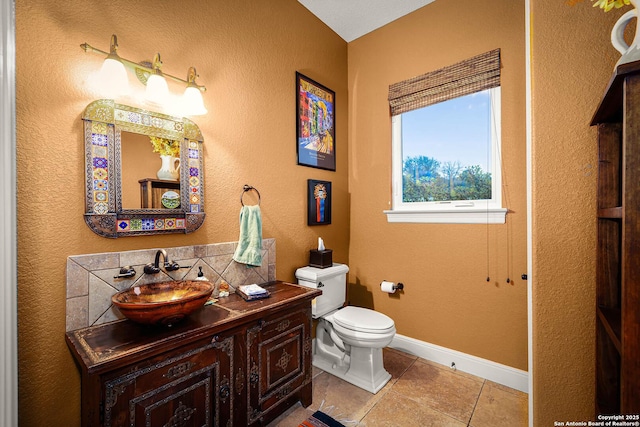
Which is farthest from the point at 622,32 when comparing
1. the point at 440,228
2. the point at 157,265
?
the point at 157,265

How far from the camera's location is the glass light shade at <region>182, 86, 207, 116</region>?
1.67 meters

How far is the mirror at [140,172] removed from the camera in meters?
1.41

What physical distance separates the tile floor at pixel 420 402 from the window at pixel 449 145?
1264 mm

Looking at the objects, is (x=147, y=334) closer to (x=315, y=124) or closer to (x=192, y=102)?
(x=192, y=102)

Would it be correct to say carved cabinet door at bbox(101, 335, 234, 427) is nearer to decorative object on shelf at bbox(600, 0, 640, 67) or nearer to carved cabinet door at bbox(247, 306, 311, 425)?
carved cabinet door at bbox(247, 306, 311, 425)

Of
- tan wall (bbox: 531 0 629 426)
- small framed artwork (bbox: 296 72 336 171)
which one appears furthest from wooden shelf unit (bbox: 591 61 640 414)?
small framed artwork (bbox: 296 72 336 171)

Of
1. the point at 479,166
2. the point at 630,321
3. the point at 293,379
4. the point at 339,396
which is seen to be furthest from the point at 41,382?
the point at 479,166

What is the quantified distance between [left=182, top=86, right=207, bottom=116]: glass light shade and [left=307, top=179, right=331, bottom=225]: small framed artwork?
3.69ft

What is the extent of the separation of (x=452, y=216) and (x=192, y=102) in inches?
83.5

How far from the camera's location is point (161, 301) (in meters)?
1.25

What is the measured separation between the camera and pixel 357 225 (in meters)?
2.99

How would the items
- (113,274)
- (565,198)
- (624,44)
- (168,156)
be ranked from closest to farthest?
(624,44), (565,198), (113,274), (168,156)

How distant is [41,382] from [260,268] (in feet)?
4.09

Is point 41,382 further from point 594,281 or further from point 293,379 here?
point 594,281
